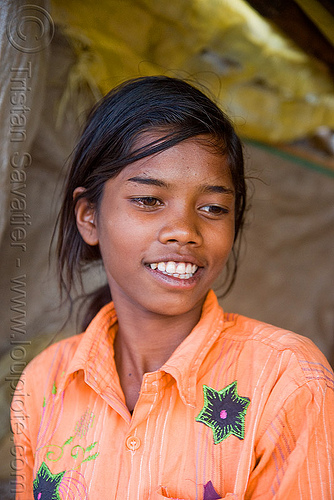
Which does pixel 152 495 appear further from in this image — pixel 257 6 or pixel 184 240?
pixel 257 6

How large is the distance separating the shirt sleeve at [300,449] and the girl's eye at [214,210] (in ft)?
1.50

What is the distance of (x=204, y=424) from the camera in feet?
3.83

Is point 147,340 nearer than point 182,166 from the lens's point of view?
No

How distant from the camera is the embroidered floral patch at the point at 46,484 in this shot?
124 centimetres

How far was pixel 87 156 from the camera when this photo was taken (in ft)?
4.75

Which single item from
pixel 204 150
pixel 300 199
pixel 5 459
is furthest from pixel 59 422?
pixel 300 199

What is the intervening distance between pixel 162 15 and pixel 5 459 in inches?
82.3

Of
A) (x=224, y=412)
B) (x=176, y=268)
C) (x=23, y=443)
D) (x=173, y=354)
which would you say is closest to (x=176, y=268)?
(x=176, y=268)

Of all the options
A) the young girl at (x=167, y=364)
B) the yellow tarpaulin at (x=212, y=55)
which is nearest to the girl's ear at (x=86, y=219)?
the young girl at (x=167, y=364)

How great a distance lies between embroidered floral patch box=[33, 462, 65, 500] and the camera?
1.24 metres

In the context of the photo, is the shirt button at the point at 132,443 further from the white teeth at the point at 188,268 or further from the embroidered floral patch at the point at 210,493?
the white teeth at the point at 188,268

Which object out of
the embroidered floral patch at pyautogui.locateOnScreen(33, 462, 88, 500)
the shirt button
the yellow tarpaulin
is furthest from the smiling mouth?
the yellow tarpaulin

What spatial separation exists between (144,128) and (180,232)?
1.01 ft

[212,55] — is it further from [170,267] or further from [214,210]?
[170,267]
